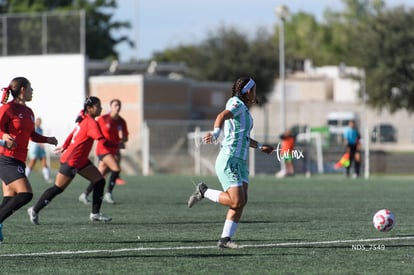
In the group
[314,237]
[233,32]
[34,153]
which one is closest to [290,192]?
[34,153]

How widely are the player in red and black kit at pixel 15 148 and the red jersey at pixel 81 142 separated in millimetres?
3297

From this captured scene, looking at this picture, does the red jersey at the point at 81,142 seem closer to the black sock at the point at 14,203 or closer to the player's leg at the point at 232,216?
the black sock at the point at 14,203

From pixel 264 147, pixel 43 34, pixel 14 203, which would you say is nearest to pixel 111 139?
pixel 14 203

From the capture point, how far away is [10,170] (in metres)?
12.4

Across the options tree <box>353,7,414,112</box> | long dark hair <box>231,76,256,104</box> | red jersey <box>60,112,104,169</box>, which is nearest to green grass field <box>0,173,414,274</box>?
red jersey <box>60,112,104,169</box>

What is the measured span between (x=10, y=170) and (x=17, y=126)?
0.56 metres

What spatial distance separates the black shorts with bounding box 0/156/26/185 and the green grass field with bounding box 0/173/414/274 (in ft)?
2.86

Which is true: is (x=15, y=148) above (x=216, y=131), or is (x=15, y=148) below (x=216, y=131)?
below

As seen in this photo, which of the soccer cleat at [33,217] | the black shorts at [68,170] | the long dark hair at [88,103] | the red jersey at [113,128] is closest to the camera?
the soccer cleat at [33,217]

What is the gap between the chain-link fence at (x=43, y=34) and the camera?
46094mm

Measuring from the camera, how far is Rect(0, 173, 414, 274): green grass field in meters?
10.6

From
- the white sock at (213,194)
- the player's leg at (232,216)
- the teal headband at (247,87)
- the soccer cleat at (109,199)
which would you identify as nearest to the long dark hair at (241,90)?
the teal headband at (247,87)

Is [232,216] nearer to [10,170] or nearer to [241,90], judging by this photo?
[241,90]

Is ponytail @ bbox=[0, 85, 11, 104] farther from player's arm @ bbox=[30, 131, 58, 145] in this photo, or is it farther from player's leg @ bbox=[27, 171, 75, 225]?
player's leg @ bbox=[27, 171, 75, 225]
